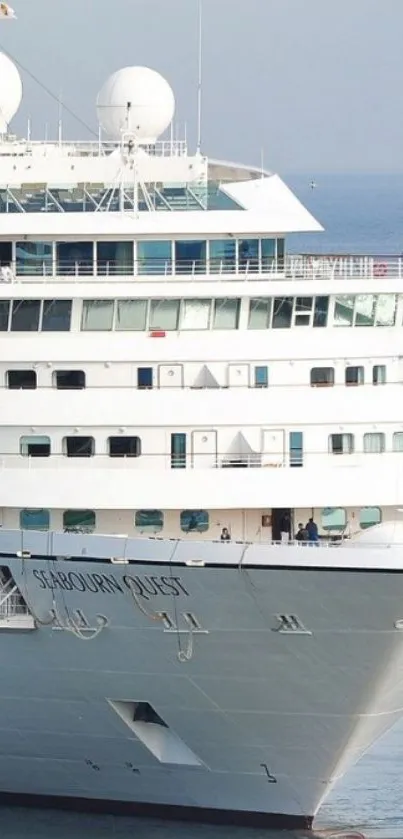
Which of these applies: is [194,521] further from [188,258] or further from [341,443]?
[188,258]

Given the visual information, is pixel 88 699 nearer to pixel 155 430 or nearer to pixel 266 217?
pixel 155 430

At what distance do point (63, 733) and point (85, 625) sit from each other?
2032mm

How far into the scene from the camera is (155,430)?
31766 mm

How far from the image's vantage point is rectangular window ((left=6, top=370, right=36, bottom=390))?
32094 millimetres

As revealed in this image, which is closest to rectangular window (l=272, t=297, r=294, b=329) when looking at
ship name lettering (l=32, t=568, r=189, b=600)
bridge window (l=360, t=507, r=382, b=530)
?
bridge window (l=360, t=507, r=382, b=530)

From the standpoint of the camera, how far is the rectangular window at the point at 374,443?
32.0 metres

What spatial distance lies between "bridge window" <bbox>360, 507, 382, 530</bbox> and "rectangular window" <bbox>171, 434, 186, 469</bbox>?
2510 mm

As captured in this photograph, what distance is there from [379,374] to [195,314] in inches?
105

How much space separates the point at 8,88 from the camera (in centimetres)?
3762

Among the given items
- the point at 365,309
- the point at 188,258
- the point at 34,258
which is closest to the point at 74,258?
the point at 34,258

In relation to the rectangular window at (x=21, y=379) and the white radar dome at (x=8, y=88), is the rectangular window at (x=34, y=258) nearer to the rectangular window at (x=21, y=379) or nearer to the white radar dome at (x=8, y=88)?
the rectangular window at (x=21, y=379)

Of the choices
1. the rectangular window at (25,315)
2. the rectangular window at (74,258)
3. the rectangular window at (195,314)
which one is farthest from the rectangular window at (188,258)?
the rectangular window at (25,315)

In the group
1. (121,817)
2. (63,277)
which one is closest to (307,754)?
(121,817)

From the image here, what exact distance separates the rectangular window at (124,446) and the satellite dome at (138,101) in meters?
6.54
